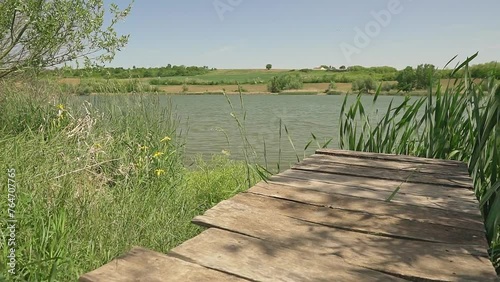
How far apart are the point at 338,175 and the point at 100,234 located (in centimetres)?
155

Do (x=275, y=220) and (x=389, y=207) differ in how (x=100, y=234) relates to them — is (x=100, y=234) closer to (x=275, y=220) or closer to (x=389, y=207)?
(x=275, y=220)

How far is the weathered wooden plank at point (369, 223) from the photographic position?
1.33m

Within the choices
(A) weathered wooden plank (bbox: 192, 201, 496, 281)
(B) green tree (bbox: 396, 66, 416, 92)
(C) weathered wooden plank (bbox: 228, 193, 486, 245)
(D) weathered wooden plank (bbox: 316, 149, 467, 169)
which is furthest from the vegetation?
(A) weathered wooden plank (bbox: 192, 201, 496, 281)

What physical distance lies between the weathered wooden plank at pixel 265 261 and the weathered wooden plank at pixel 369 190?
0.78m

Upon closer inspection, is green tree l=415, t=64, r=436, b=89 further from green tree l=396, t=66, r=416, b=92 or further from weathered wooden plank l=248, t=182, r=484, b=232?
weathered wooden plank l=248, t=182, r=484, b=232

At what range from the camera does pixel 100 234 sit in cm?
230

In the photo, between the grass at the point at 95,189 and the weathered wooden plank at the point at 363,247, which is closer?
the weathered wooden plank at the point at 363,247

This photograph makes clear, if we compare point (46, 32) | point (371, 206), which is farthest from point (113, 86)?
point (371, 206)

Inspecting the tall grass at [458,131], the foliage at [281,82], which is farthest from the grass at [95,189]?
the foliage at [281,82]

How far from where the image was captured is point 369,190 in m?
1.95

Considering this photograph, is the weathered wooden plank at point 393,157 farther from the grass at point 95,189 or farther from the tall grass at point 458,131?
the grass at point 95,189

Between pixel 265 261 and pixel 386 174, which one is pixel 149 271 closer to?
pixel 265 261

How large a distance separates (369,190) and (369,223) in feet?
1.68

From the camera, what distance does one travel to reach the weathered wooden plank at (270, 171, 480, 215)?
66.2 inches
